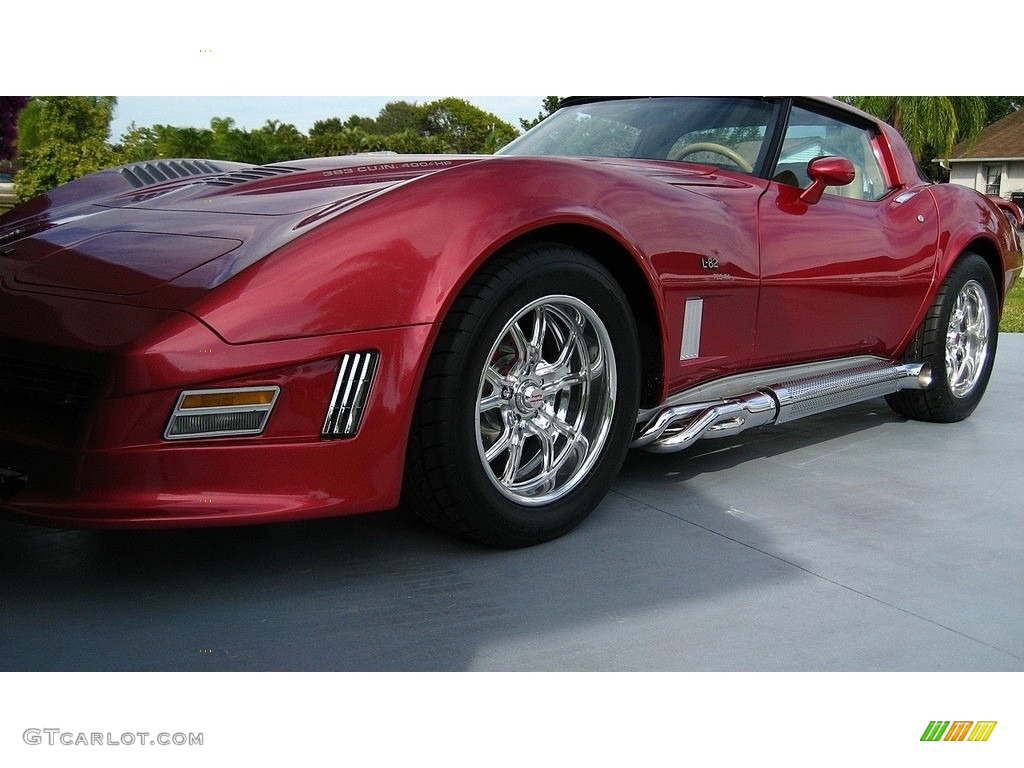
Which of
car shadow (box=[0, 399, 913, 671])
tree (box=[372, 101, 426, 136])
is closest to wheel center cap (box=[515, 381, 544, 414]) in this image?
car shadow (box=[0, 399, 913, 671])

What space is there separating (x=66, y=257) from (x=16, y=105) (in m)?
6.91

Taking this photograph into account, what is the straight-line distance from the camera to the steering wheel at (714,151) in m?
3.24

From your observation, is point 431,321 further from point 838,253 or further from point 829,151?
point 829,151

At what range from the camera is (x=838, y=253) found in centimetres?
331

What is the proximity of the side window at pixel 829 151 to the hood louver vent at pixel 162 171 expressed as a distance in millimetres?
1949

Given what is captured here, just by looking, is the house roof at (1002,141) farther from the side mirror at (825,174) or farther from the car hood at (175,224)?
the car hood at (175,224)

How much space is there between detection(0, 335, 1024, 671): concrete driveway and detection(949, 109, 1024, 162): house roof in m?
14.9

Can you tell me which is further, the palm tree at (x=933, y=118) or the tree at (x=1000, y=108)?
the palm tree at (x=933, y=118)

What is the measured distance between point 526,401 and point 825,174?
1503 mm
